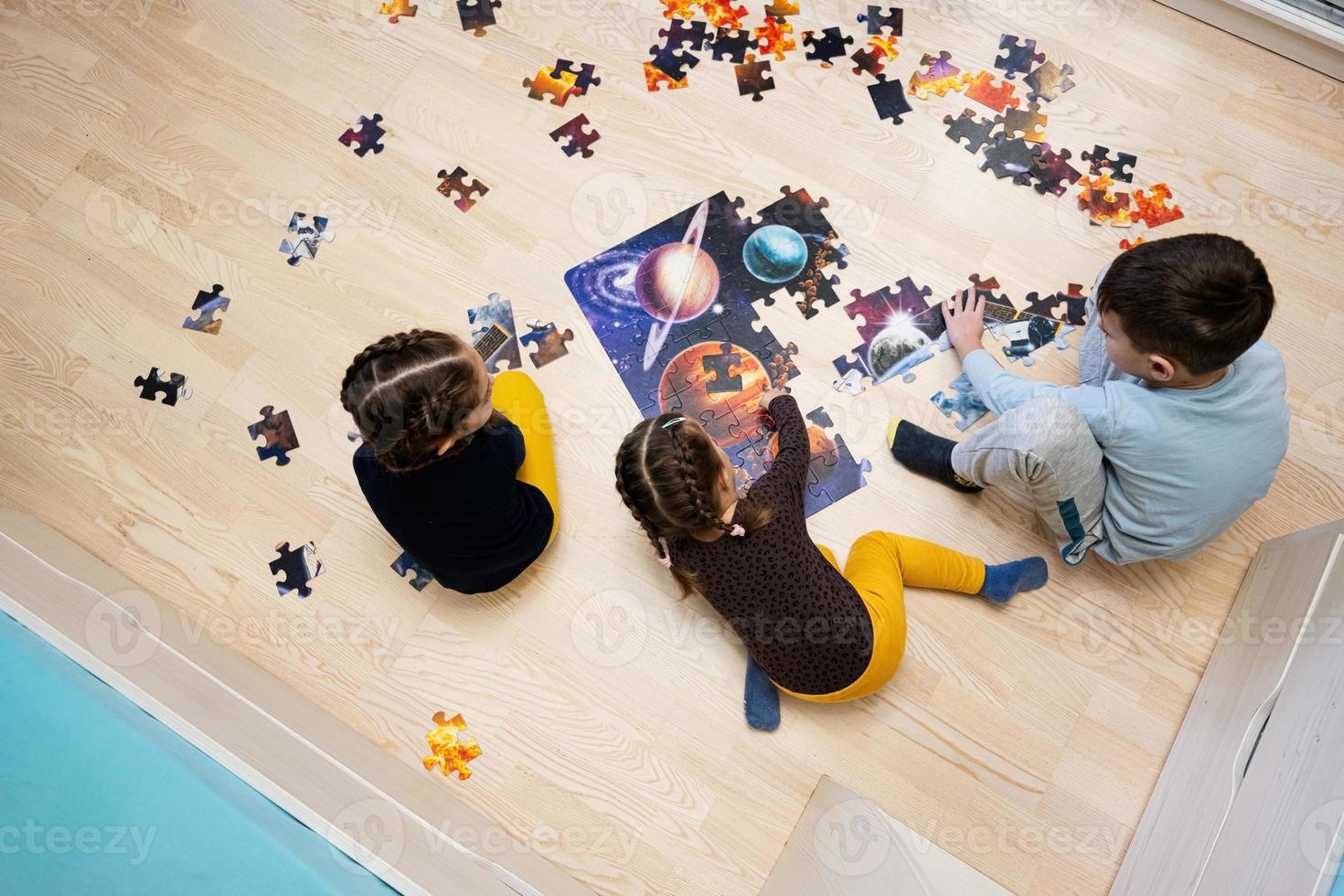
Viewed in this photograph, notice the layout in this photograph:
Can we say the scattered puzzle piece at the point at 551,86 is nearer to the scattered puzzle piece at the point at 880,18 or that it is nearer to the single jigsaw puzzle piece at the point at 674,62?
the single jigsaw puzzle piece at the point at 674,62

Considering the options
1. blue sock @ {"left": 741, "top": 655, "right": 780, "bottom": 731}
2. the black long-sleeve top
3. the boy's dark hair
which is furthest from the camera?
blue sock @ {"left": 741, "top": 655, "right": 780, "bottom": 731}

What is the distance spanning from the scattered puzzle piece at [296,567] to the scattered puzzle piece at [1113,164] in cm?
208

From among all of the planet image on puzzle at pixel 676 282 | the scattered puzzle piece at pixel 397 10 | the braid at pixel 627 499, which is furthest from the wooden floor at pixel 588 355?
the braid at pixel 627 499

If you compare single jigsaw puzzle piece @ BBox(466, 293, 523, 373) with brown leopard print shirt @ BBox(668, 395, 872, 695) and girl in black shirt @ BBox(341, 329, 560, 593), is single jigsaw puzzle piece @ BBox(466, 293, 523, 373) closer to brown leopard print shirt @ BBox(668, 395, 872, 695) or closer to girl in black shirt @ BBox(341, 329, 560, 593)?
girl in black shirt @ BBox(341, 329, 560, 593)

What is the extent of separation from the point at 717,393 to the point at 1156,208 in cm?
116

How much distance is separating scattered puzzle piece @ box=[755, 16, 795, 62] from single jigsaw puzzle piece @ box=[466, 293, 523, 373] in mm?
919

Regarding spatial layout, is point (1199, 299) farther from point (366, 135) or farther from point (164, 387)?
point (164, 387)

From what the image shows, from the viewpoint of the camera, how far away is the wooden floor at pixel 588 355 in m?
1.90

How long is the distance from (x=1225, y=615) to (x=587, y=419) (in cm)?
149

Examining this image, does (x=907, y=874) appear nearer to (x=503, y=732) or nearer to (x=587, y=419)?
(x=503, y=732)

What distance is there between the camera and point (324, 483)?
6.81 ft

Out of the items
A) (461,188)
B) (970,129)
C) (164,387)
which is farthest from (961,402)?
(164,387)

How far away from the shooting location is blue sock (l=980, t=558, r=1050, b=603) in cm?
191

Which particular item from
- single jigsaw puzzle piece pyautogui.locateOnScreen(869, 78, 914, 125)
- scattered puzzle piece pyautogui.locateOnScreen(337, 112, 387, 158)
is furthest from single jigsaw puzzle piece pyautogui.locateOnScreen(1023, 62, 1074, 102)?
scattered puzzle piece pyautogui.locateOnScreen(337, 112, 387, 158)
